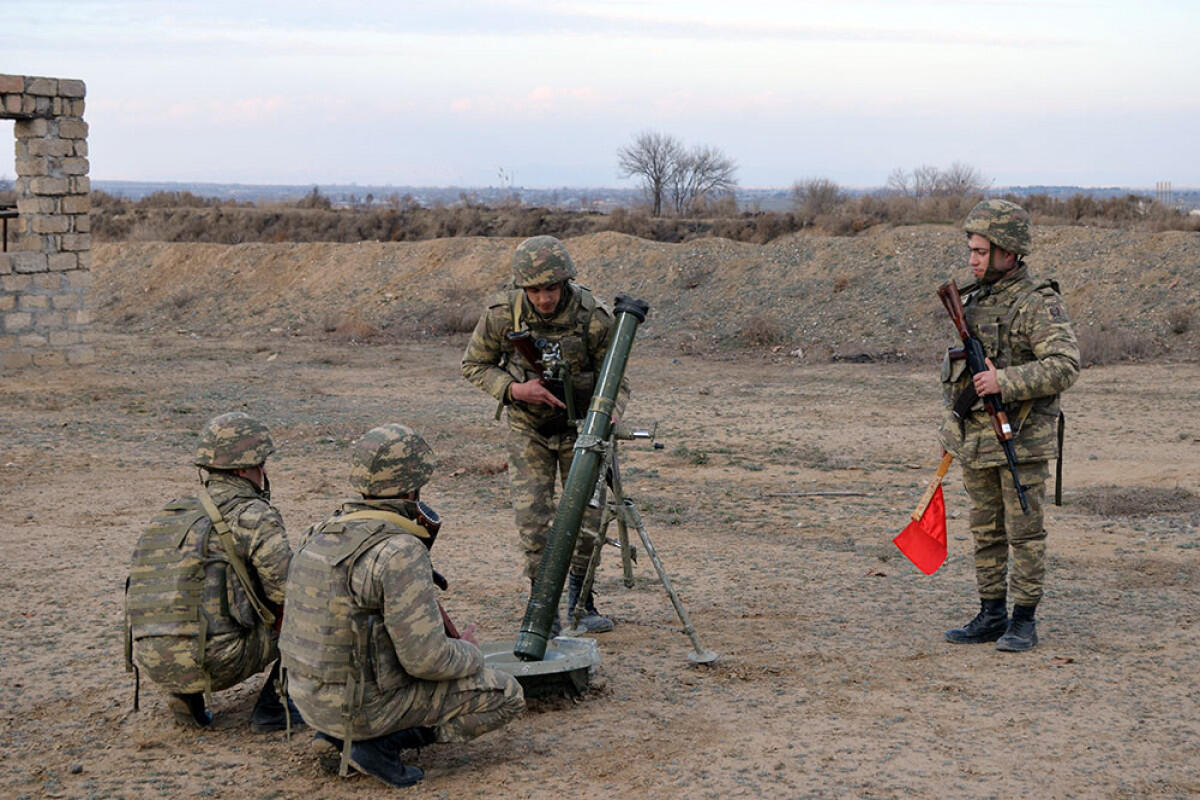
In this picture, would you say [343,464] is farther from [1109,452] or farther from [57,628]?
[1109,452]

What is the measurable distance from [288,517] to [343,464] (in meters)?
2.12

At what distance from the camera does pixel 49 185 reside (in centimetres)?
1631

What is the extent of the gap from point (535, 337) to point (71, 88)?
42.3 feet

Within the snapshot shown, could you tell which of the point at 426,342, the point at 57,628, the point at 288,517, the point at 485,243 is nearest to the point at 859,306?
the point at 426,342

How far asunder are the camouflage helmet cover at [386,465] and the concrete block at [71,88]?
14.0 m

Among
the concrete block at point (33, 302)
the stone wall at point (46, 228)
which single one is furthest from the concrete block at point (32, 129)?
the concrete block at point (33, 302)

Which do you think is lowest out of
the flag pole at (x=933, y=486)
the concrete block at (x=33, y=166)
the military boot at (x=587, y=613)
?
the military boot at (x=587, y=613)

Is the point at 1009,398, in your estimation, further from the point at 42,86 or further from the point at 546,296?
the point at 42,86

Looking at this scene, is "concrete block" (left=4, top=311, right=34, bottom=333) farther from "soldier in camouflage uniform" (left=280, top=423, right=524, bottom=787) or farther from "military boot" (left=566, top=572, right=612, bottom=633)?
"soldier in camouflage uniform" (left=280, top=423, right=524, bottom=787)

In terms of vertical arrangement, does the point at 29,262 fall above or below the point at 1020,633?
above

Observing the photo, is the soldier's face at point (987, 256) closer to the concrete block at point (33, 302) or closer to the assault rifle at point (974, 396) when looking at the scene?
the assault rifle at point (974, 396)

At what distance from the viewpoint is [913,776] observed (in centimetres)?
433

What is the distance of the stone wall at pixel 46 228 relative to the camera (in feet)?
52.9

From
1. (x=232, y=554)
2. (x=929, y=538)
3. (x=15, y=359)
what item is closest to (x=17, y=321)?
(x=15, y=359)
